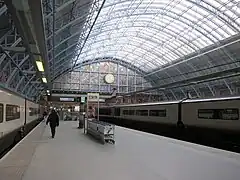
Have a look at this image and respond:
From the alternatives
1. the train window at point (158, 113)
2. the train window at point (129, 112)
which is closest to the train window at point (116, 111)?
the train window at point (129, 112)

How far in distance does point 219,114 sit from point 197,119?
2.31 metres

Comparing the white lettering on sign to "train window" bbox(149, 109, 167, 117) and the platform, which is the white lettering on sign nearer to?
"train window" bbox(149, 109, 167, 117)

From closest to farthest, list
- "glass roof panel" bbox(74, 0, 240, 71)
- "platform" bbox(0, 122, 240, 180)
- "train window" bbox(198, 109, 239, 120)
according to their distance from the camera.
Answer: "platform" bbox(0, 122, 240, 180), "train window" bbox(198, 109, 239, 120), "glass roof panel" bbox(74, 0, 240, 71)

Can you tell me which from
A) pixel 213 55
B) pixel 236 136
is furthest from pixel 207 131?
pixel 213 55

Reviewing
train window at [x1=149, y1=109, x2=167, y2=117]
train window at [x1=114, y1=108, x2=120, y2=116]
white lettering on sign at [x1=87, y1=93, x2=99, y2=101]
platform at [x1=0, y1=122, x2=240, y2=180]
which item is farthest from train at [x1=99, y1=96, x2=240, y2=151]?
train window at [x1=114, y1=108, x2=120, y2=116]

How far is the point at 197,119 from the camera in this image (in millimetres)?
17609

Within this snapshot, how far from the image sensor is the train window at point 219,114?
14.1 m

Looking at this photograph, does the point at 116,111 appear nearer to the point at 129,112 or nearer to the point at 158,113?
the point at 129,112

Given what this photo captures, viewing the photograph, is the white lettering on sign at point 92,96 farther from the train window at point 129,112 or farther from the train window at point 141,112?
the train window at point 129,112

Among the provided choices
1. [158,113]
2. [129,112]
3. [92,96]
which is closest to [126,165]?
[92,96]

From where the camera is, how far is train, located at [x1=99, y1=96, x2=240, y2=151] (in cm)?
1431

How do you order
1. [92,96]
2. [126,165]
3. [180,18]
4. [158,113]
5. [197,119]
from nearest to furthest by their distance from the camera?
[126,165], [197,119], [92,96], [158,113], [180,18]

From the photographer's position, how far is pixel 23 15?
9055 mm

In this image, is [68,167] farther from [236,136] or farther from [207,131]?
[207,131]
